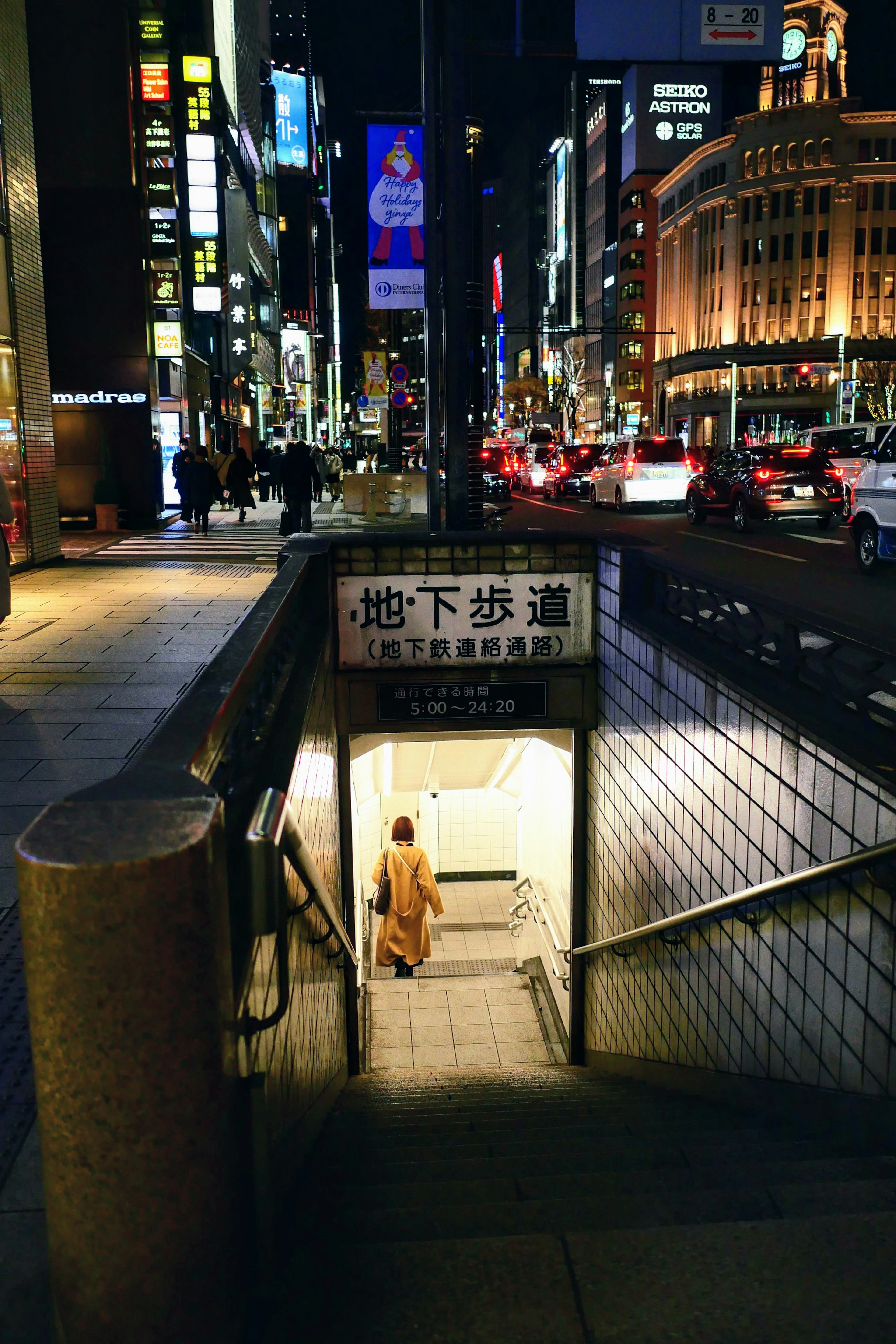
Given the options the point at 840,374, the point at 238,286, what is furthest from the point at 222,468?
the point at 840,374

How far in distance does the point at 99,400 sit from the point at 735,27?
51.2 feet

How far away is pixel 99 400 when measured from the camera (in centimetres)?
2172

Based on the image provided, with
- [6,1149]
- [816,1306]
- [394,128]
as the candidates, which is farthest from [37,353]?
[816,1306]

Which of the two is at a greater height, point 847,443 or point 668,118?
point 668,118

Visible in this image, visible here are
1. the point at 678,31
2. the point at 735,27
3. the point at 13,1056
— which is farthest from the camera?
the point at 735,27

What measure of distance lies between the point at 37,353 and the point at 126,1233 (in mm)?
15210

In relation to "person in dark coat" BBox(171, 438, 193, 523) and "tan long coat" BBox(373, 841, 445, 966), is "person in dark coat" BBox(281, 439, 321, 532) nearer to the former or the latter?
"person in dark coat" BBox(171, 438, 193, 523)

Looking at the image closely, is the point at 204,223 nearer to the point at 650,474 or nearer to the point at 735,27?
the point at 650,474

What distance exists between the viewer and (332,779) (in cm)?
794

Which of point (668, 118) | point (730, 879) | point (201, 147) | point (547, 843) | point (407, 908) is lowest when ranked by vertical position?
point (407, 908)

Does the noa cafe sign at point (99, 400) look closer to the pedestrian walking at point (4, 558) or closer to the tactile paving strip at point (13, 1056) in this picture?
the pedestrian walking at point (4, 558)

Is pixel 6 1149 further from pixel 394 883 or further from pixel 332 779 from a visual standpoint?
pixel 394 883

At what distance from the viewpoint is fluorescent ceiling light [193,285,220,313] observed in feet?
98.6

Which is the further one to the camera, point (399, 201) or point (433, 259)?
point (399, 201)
